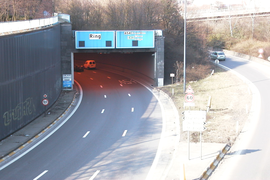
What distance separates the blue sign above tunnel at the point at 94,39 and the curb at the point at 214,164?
76.4 feet

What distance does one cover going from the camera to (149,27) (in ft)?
168

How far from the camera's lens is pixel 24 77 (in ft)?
74.7

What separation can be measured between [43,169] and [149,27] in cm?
3837

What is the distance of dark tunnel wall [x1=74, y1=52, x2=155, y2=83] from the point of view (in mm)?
43144

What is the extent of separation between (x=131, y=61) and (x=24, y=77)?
28.2 metres

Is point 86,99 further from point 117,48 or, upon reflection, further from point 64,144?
point 64,144

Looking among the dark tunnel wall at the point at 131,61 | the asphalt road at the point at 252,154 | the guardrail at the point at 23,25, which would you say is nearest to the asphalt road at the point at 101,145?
the asphalt road at the point at 252,154

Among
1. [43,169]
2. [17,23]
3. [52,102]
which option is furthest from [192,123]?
[52,102]

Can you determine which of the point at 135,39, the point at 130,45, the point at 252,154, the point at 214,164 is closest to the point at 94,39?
the point at 130,45

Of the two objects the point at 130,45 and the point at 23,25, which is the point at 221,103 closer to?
the point at 130,45

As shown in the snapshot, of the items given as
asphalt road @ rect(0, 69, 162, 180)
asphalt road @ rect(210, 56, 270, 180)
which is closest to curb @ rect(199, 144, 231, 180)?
asphalt road @ rect(210, 56, 270, 180)

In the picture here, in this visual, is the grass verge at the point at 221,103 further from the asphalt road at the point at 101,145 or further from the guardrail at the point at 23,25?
the guardrail at the point at 23,25

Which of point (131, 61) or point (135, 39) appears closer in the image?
point (135, 39)

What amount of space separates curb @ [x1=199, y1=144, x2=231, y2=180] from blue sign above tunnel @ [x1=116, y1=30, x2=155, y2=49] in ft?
75.2
